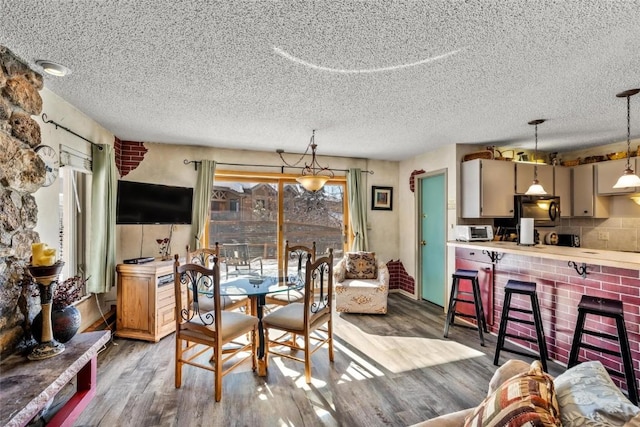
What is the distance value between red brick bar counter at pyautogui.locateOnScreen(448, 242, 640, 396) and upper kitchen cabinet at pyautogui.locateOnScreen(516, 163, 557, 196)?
4.17 feet

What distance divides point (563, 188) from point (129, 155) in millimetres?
6009

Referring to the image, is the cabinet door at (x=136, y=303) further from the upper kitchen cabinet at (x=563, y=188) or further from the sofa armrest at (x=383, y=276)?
the upper kitchen cabinet at (x=563, y=188)

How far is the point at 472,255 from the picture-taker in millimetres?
3707

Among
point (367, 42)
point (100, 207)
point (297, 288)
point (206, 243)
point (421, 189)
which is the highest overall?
point (367, 42)

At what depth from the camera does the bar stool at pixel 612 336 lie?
208 centimetres

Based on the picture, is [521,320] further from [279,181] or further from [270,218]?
[279,181]

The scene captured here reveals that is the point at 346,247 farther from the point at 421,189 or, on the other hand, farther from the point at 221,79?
the point at 221,79

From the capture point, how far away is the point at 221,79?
7.18 feet

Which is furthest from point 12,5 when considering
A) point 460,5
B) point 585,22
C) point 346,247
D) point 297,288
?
point 346,247

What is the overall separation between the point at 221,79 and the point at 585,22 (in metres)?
2.13

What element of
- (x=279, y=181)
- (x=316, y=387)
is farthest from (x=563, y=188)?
(x=316, y=387)

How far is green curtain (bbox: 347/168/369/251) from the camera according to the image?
502 cm

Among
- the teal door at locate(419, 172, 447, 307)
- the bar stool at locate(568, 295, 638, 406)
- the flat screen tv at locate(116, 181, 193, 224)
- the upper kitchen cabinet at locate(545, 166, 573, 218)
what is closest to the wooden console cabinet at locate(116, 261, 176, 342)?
the flat screen tv at locate(116, 181, 193, 224)

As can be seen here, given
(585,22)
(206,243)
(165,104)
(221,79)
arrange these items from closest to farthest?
(585,22) → (221,79) → (165,104) → (206,243)
